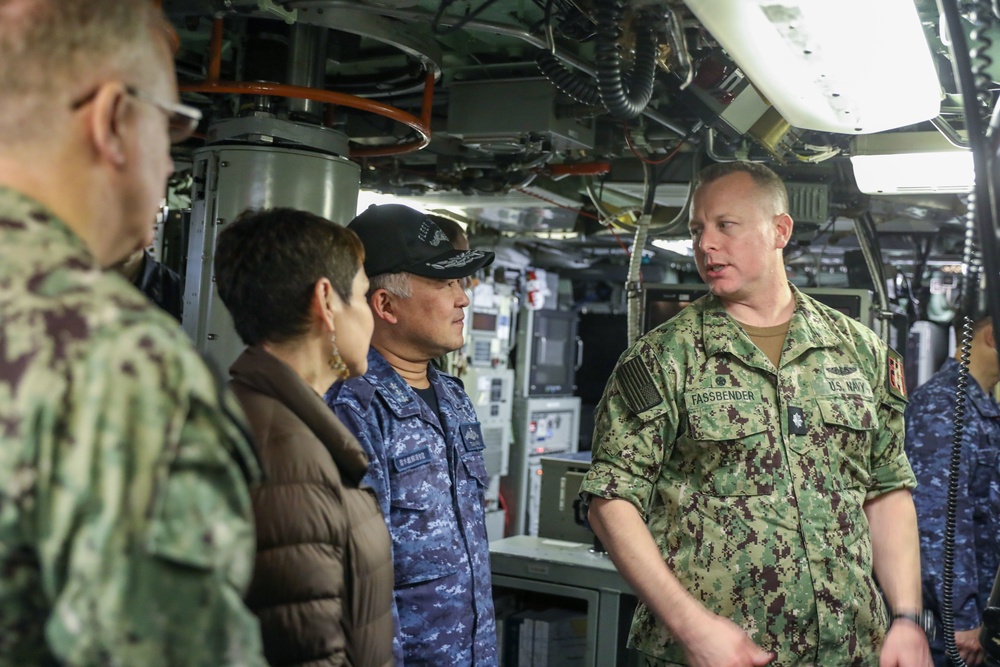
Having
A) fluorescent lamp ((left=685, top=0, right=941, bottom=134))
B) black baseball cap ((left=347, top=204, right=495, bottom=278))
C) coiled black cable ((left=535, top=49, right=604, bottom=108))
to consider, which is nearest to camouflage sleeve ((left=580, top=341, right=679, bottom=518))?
black baseball cap ((left=347, top=204, right=495, bottom=278))

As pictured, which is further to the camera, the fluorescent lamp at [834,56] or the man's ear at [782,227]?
the man's ear at [782,227]

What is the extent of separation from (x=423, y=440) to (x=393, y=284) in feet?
1.30

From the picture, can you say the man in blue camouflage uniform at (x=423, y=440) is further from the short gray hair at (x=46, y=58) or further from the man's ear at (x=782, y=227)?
the short gray hair at (x=46, y=58)

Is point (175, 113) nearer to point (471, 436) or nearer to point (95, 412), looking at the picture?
point (95, 412)

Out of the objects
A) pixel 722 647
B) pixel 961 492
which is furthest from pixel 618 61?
pixel 961 492

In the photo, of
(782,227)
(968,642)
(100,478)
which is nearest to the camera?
(100,478)

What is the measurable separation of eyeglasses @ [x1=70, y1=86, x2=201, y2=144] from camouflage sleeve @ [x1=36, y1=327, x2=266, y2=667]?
0.79 ft

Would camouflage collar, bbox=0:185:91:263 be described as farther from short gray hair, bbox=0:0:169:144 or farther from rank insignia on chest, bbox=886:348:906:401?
rank insignia on chest, bbox=886:348:906:401

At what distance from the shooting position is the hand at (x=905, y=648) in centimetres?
205

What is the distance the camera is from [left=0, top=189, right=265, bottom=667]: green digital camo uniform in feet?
2.43

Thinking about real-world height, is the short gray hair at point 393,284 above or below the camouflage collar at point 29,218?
above

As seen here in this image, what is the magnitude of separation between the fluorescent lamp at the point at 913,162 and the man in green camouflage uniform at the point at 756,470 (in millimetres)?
859

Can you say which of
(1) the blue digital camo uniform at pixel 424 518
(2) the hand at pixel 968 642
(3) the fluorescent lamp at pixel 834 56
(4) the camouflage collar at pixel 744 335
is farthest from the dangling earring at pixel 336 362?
(2) the hand at pixel 968 642

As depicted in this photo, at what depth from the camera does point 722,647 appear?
186cm
